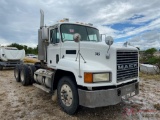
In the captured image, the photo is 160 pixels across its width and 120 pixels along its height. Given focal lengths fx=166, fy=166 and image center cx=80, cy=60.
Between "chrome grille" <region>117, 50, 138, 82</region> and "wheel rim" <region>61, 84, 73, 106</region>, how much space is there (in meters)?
1.29

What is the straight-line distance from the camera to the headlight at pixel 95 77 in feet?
12.2

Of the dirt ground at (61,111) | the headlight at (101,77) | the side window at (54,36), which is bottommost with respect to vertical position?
the dirt ground at (61,111)

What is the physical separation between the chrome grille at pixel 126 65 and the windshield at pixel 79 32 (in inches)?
61.6

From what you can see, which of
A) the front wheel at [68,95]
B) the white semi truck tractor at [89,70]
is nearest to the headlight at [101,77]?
the white semi truck tractor at [89,70]

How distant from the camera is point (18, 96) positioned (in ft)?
20.2

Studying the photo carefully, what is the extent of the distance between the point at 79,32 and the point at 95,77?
2110 mm

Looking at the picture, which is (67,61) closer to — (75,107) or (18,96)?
(75,107)

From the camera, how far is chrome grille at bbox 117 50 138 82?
402 cm

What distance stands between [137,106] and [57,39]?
3254 millimetres

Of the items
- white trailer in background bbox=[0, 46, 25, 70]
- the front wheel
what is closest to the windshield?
the front wheel

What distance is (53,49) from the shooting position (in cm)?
562

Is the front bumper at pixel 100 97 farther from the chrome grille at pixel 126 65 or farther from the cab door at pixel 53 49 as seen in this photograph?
the cab door at pixel 53 49

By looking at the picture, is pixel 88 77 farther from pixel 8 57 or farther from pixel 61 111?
pixel 8 57

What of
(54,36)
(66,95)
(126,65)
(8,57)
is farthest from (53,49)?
(8,57)
